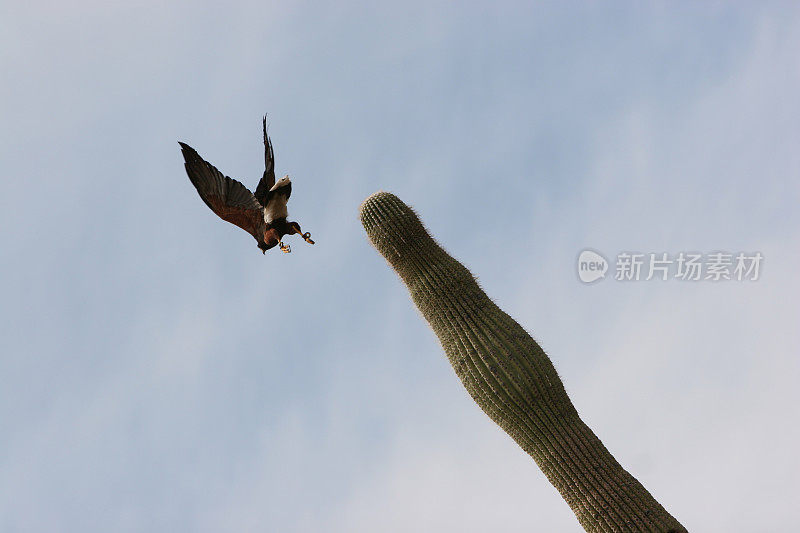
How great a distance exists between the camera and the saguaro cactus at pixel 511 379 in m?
6.75

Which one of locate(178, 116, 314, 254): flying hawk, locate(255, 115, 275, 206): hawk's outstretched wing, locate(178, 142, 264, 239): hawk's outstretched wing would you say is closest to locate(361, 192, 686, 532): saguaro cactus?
locate(178, 116, 314, 254): flying hawk

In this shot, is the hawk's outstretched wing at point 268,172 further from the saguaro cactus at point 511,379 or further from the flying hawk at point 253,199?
the saguaro cactus at point 511,379

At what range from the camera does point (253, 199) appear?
8.04m

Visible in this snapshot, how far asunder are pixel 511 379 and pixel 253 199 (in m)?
3.73

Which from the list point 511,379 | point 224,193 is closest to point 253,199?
point 224,193

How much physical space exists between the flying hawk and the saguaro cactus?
1.04 m

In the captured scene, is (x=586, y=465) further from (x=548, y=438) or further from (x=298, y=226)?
(x=298, y=226)

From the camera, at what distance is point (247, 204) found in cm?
806

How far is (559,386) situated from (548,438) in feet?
2.02

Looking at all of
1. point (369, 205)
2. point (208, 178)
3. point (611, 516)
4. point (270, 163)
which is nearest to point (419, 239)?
point (369, 205)

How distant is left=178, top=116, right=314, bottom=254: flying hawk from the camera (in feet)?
25.8

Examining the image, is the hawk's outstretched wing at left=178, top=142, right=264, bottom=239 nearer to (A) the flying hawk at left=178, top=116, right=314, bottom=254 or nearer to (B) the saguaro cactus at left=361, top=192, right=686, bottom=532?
(A) the flying hawk at left=178, top=116, right=314, bottom=254

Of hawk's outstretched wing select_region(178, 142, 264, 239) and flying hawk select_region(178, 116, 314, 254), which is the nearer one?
flying hawk select_region(178, 116, 314, 254)

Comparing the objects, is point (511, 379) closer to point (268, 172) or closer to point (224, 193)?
point (268, 172)
